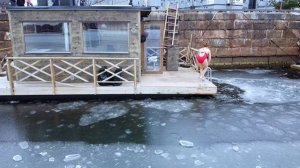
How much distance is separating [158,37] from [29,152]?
573 centimetres

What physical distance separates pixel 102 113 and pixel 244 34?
9.38 m

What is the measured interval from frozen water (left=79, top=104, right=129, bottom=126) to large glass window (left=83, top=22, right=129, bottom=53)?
1.75m

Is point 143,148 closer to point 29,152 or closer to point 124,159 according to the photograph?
point 124,159

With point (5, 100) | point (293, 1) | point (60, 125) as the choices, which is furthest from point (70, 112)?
point (293, 1)

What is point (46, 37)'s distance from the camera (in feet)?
27.8

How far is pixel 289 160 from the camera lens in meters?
5.12

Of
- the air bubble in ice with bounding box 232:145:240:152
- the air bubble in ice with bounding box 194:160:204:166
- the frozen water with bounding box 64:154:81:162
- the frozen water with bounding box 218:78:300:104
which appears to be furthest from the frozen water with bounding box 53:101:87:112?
the frozen water with bounding box 218:78:300:104

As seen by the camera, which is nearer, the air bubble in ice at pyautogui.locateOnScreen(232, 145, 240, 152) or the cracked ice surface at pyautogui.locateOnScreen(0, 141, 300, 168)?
the cracked ice surface at pyautogui.locateOnScreen(0, 141, 300, 168)

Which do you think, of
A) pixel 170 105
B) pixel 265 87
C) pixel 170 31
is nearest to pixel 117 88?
pixel 170 105

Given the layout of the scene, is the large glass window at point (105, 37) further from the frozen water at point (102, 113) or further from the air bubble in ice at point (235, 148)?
the air bubble in ice at point (235, 148)

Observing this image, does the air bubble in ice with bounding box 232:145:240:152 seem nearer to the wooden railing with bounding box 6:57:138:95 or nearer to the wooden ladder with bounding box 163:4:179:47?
the wooden railing with bounding box 6:57:138:95

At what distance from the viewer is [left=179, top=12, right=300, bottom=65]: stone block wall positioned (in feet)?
45.4

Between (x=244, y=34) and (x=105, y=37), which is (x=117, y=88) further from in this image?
(x=244, y=34)

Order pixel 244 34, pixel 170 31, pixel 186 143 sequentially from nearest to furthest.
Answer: pixel 186 143, pixel 170 31, pixel 244 34
